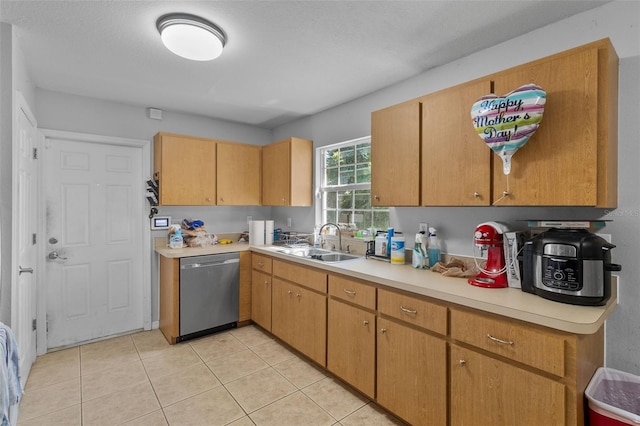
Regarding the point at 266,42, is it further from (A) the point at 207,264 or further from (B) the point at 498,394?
(B) the point at 498,394

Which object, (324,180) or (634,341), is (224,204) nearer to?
(324,180)

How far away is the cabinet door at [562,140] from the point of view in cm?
148

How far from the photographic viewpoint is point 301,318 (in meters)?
2.75

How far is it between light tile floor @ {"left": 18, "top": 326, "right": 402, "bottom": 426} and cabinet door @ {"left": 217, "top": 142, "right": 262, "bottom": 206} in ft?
5.45

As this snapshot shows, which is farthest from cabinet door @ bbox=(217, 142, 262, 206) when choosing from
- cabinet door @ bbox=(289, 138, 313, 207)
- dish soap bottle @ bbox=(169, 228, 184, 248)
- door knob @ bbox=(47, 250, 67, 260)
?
door knob @ bbox=(47, 250, 67, 260)

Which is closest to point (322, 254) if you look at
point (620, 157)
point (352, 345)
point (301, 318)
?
point (301, 318)

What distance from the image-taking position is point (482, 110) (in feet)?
5.57

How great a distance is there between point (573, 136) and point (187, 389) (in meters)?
2.96

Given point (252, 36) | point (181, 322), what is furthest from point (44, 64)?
point (181, 322)

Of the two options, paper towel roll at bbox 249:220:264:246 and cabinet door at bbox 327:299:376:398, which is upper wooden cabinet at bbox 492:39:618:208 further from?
paper towel roll at bbox 249:220:264:246

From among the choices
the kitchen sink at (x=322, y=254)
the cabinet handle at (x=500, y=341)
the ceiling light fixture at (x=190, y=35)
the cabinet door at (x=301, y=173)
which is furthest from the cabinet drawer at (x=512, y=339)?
the cabinet door at (x=301, y=173)

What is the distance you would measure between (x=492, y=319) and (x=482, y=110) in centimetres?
110

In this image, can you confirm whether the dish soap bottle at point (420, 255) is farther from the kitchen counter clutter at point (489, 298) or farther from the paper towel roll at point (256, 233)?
the paper towel roll at point (256, 233)

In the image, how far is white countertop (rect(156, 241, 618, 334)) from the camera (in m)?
1.30
